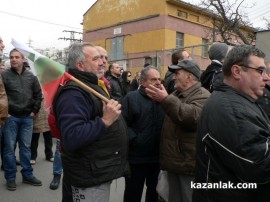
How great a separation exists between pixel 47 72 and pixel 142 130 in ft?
4.24

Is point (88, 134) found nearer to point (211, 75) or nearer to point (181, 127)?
point (181, 127)

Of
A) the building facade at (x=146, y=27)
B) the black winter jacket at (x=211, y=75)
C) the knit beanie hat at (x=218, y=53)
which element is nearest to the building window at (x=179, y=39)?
the building facade at (x=146, y=27)

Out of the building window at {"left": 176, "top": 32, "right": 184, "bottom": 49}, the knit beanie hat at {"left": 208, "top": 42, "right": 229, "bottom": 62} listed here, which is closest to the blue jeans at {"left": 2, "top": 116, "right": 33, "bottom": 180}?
the knit beanie hat at {"left": 208, "top": 42, "right": 229, "bottom": 62}

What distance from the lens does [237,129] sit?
6.06 ft

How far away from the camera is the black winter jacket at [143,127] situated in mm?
3477

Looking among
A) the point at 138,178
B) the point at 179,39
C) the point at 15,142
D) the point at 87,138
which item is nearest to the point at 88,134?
the point at 87,138

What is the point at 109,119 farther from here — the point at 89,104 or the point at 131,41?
the point at 131,41

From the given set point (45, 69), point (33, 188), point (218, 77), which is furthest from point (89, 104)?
point (33, 188)

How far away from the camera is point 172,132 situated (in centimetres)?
311

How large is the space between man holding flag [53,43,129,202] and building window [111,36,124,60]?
29047 millimetres

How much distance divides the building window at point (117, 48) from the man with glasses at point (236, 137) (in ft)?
97.0

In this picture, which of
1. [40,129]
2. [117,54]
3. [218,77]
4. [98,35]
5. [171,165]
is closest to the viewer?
[171,165]

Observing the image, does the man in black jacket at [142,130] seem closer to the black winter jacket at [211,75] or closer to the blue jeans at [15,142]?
the black winter jacket at [211,75]

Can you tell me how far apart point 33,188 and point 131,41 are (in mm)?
26311
